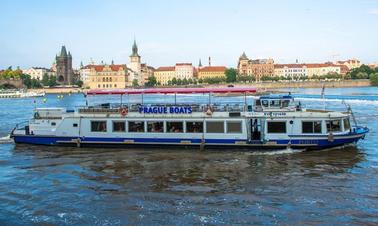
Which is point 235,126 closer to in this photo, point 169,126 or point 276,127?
point 276,127

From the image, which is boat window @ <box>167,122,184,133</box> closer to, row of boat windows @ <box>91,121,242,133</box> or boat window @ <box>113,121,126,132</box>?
row of boat windows @ <box>91,121,242,133</box>

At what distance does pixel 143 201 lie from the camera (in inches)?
670

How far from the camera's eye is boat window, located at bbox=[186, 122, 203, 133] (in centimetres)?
2720

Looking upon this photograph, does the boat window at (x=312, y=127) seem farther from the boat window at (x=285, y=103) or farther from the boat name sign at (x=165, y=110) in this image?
the boat name sign at (x=165, y=110)

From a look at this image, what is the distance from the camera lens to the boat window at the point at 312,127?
26094 millimetres

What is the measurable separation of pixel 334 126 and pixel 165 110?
969 centimetres

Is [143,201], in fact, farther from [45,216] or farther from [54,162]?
[54,162]

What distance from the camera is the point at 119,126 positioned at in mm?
28328

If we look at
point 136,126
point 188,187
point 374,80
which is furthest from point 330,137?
point 374,80

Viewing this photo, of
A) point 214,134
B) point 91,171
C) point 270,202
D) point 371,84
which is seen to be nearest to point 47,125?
point 91,171

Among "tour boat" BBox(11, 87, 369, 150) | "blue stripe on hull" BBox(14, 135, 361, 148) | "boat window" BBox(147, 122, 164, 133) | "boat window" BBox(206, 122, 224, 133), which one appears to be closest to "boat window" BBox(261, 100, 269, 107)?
"tour boat" BBox(11, 87, 369, 150)

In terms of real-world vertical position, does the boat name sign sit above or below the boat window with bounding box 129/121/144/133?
above

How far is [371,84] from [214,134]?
555 ft

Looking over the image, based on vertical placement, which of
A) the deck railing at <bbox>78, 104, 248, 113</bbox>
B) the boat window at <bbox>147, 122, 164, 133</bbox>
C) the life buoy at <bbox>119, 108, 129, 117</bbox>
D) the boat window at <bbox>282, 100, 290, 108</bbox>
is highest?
the boat window at <bbox>282, 100, 290, 108</bbox>
